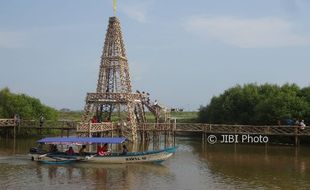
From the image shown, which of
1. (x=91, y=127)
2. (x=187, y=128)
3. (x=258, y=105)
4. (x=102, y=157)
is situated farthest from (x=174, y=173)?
(x=258, y=105)

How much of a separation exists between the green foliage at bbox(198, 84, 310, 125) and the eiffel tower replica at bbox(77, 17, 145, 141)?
50.8ft

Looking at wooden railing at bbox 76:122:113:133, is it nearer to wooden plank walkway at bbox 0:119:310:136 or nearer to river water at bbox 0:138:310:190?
wooden plank walkway at bbox 0:119:310:136

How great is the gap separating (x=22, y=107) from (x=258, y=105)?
36740 millimetres

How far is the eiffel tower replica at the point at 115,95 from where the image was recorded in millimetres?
67188

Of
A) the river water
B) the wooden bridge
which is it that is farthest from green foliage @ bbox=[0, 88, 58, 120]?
the river water

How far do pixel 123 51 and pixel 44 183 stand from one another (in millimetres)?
41001

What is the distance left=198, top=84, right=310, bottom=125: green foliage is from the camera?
66.6m

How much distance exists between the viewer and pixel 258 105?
72125mm

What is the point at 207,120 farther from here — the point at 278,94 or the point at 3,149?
the point at 3,149

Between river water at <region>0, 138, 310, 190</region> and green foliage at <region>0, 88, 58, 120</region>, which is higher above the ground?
green foliage at <region>0, 88, 58, 120</region>

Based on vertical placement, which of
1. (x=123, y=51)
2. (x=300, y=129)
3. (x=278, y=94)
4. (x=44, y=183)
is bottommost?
(x=44, y=183)

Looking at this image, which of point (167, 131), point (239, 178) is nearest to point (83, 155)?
point (239, 178)

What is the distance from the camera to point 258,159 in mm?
49562

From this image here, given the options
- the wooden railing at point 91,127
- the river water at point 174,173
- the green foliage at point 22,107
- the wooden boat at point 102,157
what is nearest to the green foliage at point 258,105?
the river water at point 174,173
